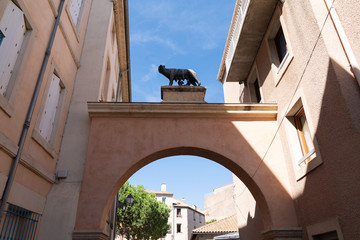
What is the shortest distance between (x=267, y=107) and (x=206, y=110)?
1.71m

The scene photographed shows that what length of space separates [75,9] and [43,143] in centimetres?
469

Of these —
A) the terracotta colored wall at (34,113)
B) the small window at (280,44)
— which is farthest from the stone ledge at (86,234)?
the small window at (280,44)

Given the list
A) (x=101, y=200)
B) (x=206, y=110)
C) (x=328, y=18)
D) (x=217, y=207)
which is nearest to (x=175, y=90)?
(x=206, y=110)

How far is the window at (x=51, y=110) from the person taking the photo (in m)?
6.18

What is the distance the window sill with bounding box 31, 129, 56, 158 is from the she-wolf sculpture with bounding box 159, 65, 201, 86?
4.58 m

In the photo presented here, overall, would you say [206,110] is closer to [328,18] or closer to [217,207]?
[328,18]

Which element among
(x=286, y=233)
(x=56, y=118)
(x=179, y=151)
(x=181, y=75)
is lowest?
(x=286, y=233)

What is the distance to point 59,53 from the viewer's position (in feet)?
22.7

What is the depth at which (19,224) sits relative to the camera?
16.6 feet

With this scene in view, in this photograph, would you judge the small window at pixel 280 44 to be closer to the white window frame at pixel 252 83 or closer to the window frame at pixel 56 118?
the white window frame at pixel 252 83

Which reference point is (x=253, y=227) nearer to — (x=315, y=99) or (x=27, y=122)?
(x=315, y=99)

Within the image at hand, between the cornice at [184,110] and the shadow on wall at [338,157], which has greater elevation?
the cornice at [184,110]

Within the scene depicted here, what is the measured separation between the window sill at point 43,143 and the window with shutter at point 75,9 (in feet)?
12.9

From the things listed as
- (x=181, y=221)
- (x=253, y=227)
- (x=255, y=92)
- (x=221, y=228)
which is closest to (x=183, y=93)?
(x=255, y=92)
